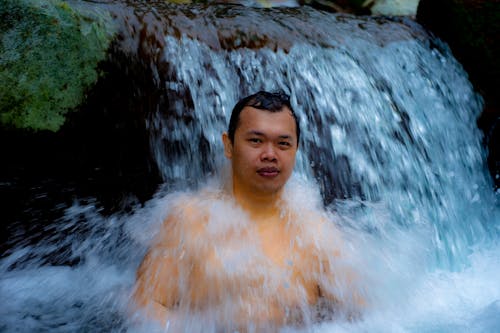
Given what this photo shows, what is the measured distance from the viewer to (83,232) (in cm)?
295

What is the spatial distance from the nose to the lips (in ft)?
0.15

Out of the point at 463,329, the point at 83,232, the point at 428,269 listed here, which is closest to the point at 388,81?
the point at 428,269

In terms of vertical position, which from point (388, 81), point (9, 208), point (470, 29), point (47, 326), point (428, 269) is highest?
point (470, 29)

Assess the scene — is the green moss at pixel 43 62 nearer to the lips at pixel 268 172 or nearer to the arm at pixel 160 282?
the arm at pixel 160 282

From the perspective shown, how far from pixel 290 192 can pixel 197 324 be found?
1008 millimetres

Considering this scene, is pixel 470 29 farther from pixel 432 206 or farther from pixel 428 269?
pixel 428 269

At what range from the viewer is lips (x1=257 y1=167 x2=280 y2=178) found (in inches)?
93.4

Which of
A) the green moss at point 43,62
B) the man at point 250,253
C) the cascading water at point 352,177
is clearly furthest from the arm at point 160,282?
the green moss at point 43,62

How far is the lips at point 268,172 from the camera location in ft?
7.78

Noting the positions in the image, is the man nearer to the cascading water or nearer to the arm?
the arm

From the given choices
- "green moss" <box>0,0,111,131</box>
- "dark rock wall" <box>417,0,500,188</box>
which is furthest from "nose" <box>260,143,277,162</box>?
"dark rock wall" <box>417,0,500,188</box>

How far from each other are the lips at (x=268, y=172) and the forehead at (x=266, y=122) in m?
0.18

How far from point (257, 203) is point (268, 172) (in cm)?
21

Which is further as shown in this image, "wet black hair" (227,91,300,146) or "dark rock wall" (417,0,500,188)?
"dark rock wall" (417,0,500,188)
